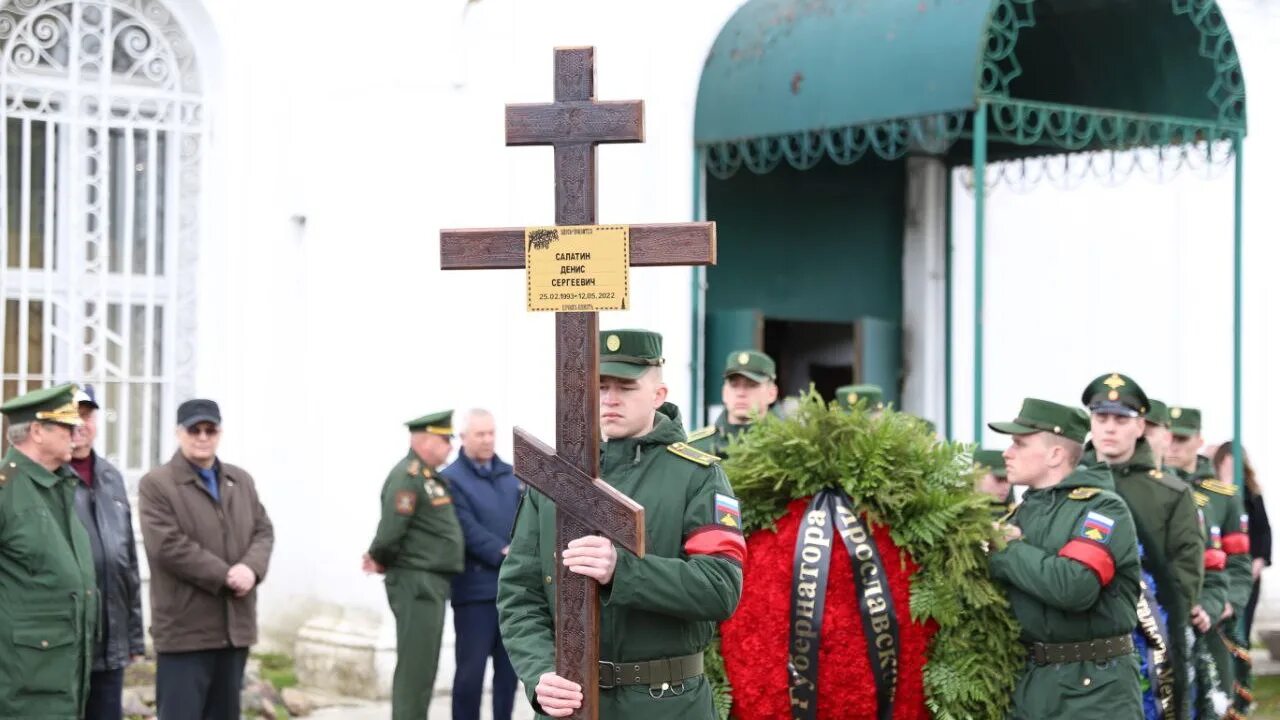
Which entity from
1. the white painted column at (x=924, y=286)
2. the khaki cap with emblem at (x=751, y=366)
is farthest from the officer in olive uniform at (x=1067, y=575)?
the white painted column at (x=924, y=286)

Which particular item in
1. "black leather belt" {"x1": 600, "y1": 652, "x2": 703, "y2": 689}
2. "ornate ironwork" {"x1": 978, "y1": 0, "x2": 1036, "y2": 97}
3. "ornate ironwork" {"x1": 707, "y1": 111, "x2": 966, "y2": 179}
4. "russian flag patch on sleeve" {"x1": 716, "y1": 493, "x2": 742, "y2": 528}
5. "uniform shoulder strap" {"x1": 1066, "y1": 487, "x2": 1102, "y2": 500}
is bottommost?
"black leather belt" {"x1": 600, "y1": 652, "x2": 703, "y2": 689}

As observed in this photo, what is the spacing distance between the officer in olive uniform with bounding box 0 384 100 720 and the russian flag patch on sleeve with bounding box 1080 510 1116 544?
3.64m

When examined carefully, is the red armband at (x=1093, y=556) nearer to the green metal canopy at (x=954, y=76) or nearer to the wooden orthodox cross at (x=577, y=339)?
the wooden orthodox cross at (x=577, y=339)

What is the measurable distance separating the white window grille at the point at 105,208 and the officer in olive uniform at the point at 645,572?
18.3ft

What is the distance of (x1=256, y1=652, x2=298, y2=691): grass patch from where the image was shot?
389 inches

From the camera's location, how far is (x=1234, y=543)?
9477 mm

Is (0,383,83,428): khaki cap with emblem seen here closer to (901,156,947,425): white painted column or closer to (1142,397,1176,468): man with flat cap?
(1142,397,1176,468): man with flat cap

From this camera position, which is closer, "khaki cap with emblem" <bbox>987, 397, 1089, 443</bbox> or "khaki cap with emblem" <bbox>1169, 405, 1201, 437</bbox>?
"khaki cap with emblem" <bbox>987, 397, 1089, 443</bbox>

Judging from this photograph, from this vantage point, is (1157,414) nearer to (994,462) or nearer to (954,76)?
(994,462)

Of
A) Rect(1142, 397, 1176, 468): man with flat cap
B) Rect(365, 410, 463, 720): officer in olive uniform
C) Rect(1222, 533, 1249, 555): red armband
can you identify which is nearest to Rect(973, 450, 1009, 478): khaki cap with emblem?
Rect(1142, 397, 1176, 468): man with flat cap

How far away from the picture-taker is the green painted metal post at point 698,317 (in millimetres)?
11102

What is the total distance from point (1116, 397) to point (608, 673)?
332 cm

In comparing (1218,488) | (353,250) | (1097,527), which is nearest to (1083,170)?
(1218,488)

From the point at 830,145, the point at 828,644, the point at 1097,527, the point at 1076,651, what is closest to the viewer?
the point at 828,644
